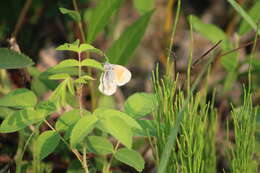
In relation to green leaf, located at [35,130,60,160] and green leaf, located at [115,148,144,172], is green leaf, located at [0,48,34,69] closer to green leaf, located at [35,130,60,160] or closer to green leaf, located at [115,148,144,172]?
green leaf, located at [35,130,60,160]

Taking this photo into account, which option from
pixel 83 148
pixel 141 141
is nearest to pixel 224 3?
pixel 141 141

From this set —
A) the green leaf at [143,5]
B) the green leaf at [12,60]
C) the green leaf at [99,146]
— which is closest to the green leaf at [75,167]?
the green leaf at [99,146]

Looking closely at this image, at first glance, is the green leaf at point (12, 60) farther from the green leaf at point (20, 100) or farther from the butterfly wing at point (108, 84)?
the butterfly wing at point (108, 84)

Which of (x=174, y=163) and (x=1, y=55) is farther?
(x=1, y=55)

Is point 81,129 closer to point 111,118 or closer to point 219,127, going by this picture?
point 111,118

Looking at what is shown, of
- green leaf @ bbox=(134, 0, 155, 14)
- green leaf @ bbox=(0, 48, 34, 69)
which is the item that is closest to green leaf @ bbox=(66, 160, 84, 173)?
green leaf @ bbox=(0, 48, 34, 69)
